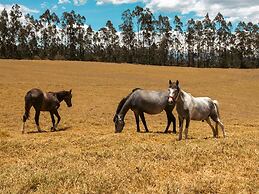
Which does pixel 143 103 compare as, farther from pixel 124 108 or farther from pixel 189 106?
pixel 189 106

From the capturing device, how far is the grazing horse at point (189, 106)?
12906 mm

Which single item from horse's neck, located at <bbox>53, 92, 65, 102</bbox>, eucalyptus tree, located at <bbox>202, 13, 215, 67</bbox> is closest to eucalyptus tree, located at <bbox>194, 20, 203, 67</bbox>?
eucalyptus tree, located at <bbox>202, 13, 215, 67</bbox>

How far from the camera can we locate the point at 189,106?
527 inches

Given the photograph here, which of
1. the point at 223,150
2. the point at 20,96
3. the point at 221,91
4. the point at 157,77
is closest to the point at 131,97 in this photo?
the point at 223,150

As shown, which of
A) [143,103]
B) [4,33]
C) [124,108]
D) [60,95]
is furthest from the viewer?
[4,33]

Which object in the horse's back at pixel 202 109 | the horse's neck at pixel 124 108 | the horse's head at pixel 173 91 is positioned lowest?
the horse's neck at pixel 124 108

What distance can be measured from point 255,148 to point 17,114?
16.4 m

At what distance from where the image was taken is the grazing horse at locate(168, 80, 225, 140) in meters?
12.9

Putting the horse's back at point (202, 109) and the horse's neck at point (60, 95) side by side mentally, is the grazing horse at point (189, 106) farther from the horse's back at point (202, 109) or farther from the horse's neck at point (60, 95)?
the horse's neck at point (60, 95)

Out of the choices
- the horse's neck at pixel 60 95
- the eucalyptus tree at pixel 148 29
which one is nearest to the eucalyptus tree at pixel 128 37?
the eucalyptus tree at pixel 148 29

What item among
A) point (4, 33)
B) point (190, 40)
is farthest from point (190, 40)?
point (4, 33)

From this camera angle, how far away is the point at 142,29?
4097 inches

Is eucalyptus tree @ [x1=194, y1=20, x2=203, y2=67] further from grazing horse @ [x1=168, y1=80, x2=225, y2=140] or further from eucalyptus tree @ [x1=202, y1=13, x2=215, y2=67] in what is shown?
grazing horse @ [x1=168, y1=80, x2=225, y2=140]

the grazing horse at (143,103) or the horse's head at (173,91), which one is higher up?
the horse's head at (173,91)
